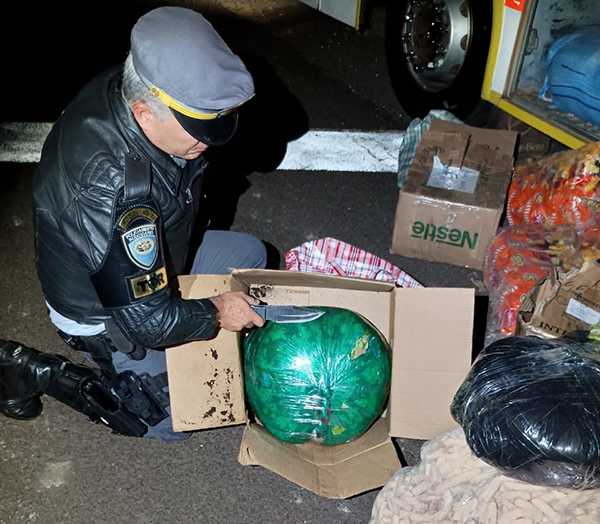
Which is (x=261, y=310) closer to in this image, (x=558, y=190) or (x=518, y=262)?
(x=518, y=262)

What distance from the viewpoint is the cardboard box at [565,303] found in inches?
112

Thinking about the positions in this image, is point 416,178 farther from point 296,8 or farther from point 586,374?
point 296,8

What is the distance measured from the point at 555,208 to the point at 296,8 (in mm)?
4143

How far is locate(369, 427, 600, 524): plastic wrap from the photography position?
6.61 feet

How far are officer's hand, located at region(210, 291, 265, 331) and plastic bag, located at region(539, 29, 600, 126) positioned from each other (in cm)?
253

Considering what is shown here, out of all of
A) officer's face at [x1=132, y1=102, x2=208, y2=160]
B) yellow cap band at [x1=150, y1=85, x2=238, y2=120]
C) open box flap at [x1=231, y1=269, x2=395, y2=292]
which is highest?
yellow cap band at [x1=150, y1=85, x2=238, y2=120]

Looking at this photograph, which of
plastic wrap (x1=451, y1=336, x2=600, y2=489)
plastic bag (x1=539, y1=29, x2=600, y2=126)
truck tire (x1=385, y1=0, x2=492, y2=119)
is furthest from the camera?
truck tire (x1=385, y1=0, x2=492, y2=119)

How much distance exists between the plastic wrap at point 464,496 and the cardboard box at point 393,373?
17cm

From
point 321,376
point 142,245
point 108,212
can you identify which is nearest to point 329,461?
point 321,376

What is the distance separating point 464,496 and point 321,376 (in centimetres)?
67

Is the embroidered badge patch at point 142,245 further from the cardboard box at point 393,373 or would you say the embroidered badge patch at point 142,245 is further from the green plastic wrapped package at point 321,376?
the green plastic wrapped package at point 321,376

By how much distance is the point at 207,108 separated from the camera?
2076 mm

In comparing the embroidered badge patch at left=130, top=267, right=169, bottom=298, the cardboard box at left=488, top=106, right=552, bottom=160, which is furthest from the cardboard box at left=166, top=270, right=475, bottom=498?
the cardboard box at left=488, top=106, right=552, bottom=160

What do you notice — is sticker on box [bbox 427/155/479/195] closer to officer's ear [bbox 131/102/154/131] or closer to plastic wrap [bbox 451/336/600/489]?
plastic wrap [bbox 451/336/600/489]
